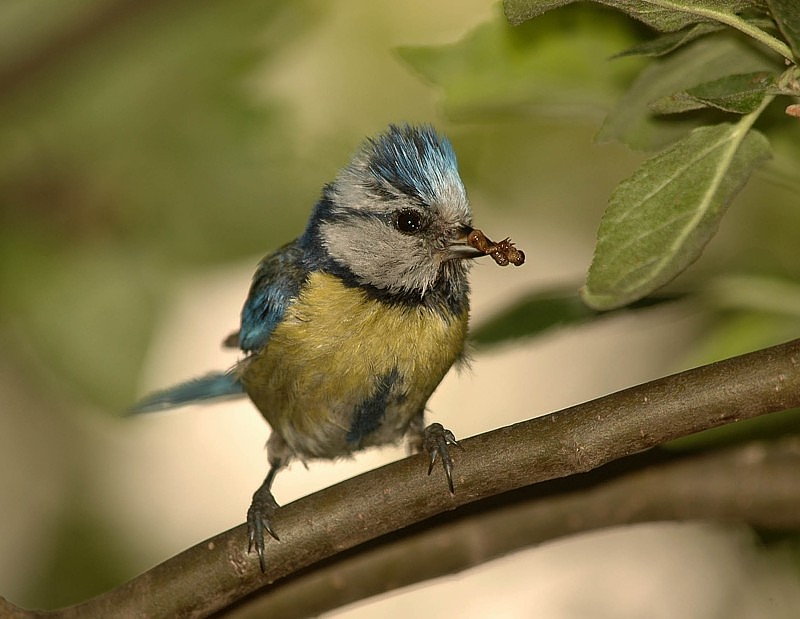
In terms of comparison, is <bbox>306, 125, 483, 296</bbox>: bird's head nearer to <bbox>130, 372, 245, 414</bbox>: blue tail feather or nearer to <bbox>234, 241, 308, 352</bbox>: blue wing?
<bbox>234, 241, 308, 352</bbox>: blue wing

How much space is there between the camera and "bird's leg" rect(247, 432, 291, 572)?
1496mm

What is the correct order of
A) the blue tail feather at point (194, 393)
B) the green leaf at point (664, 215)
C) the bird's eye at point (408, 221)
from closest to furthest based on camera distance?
the green leaf at point (664, 215), the bird's eye at point (408, 221), the blue tail feather at point (194, 393)

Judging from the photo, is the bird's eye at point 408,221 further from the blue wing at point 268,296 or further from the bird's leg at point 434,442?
the bird's leg at point 434,442

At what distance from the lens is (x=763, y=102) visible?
1228 millimetres

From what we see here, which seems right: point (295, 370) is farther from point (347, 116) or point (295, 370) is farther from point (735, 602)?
point (735, 602)

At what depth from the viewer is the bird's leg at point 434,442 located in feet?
4.66

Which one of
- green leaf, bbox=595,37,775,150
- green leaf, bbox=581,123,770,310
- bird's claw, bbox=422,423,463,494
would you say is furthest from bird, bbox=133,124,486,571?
green leaf, bbox=581,123,770,310

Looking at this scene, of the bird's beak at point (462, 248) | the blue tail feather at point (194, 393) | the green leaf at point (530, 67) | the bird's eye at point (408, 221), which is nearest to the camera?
the green leaf at point (530, 67)

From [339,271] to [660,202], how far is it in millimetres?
1025

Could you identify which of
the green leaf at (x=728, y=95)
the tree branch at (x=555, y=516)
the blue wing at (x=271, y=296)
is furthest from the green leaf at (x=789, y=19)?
the blue wing at (x=271, y=296)

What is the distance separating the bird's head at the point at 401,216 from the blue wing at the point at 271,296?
85 mm

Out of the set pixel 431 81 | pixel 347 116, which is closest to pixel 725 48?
pixel 431 81

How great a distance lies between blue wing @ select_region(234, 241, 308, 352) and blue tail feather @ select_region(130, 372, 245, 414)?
1.18ft

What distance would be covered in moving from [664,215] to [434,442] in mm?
603
